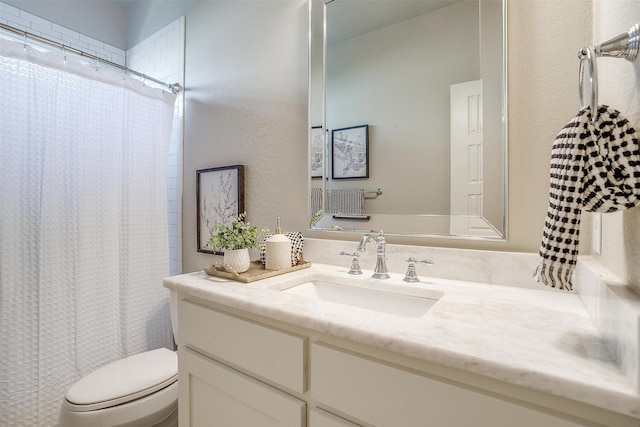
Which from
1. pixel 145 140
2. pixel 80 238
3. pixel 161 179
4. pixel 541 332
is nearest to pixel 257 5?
pixel 145 140

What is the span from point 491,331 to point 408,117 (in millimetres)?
780

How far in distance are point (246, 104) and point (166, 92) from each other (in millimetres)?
614

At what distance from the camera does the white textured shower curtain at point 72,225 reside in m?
1.33

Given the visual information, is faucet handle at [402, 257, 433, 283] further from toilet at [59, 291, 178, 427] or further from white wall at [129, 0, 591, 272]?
toilet at [59, 291, 178, 427]

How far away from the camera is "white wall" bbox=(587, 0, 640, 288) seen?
54 centimetres

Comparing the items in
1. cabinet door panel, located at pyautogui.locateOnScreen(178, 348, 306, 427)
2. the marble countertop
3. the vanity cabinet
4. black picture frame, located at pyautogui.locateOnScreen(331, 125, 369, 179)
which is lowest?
cabinet door panel, located at pyautogui.locateOnScreen(178, 348, 306, 427)

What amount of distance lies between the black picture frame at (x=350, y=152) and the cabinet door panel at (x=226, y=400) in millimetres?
810

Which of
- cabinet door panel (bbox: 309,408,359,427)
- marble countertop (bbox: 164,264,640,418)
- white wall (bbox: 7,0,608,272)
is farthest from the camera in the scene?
white wall (bbox: 7,0,608,272)

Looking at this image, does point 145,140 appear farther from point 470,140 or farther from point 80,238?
point 470,140

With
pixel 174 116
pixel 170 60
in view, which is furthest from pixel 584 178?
pixel 170 60

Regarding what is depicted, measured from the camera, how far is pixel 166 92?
6.08ft

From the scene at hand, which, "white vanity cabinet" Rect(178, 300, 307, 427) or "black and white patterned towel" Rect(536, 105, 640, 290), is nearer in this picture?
"black and white patterned towel" Rect(536, 105, 640, 290)

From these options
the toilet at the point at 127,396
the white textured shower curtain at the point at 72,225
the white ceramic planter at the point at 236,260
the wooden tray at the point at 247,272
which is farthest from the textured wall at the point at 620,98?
the white textured shower curtain at the point at 72,225

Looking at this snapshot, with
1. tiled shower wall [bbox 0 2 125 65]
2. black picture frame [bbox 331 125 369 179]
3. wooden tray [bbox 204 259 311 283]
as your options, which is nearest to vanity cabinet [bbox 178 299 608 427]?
wooden tray [bbox 204 259 311 283]
